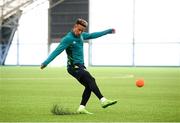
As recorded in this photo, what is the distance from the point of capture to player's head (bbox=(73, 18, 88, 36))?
10398mm

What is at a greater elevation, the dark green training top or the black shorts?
the dark green training top

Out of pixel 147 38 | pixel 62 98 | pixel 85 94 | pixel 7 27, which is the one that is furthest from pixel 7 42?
pixel 85 94

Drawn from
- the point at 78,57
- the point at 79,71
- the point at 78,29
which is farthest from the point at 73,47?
the point at 79,71

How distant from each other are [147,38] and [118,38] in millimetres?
2851

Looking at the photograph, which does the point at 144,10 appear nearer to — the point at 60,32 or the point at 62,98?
the point at 60,32

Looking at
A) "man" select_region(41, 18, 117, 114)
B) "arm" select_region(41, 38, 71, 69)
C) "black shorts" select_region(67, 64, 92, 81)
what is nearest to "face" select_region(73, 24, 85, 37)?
"man" select_region(41, 18, 117, 114)

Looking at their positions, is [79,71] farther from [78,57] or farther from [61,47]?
[61,47]

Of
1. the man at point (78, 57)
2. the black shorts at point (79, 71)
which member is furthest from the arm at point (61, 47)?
the black shorts at point (79, 71)

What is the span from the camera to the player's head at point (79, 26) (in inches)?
409

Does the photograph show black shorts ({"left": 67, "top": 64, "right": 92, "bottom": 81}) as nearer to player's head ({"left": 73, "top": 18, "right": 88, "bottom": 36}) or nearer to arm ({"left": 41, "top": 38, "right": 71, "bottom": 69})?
arm ({"left": 41, "top": 38, "right": 71, "bottom": 69})

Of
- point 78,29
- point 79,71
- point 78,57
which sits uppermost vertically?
point 78,29

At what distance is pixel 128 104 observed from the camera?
522 inches

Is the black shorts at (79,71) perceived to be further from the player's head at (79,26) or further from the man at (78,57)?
the player's head at (79,26)

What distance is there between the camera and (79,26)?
1046 centimetres
